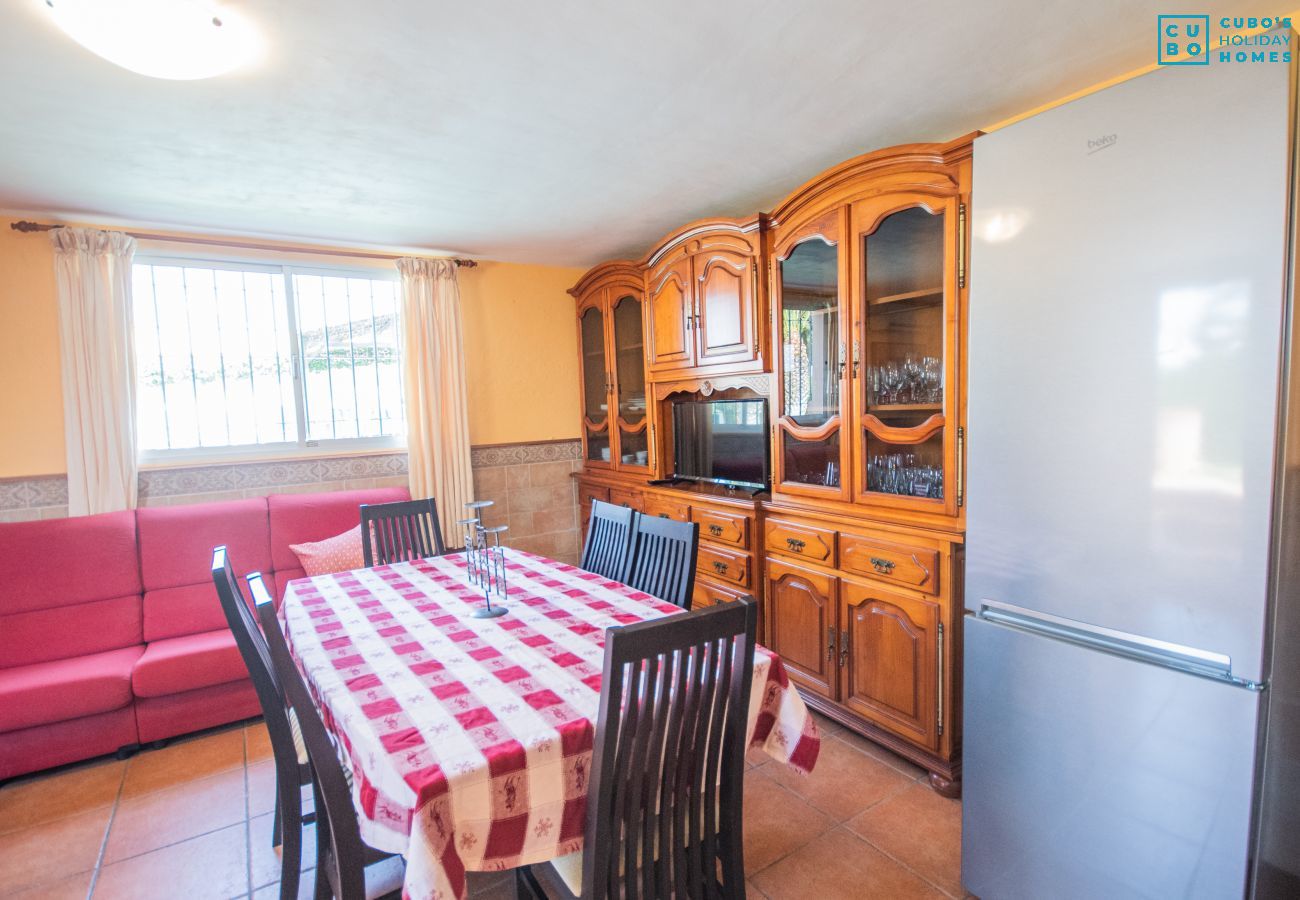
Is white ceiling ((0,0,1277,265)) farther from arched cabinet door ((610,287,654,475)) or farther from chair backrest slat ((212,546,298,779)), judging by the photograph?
chair backrest slat ((212,546,298,779))

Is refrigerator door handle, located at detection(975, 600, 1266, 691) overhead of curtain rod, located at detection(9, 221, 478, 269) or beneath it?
beneath

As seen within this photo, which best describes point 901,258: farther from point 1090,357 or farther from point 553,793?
point 553,793

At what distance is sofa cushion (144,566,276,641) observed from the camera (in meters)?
2.77

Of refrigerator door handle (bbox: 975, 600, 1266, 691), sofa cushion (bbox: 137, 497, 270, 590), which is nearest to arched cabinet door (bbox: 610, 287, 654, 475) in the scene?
sofa cushion (bbox: 137, 497, 270, 590)

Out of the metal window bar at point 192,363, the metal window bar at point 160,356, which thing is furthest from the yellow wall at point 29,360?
the metal window bar at point 192,363

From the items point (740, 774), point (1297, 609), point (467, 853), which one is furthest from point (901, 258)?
point (467, 853)

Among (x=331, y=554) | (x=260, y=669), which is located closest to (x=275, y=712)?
(x=260, y=669)

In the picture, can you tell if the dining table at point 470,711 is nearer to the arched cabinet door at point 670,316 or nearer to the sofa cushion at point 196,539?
the sofa cushion at point 196,539

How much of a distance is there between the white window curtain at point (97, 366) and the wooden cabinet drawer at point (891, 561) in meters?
3.43

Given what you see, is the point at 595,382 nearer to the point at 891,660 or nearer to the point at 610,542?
the point at 610,542

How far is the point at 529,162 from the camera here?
8.00 feet

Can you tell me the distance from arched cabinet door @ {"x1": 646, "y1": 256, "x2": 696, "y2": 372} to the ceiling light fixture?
6.42 feet

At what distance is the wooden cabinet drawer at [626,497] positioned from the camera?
11.6 feet

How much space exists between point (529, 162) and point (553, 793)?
225 cm
